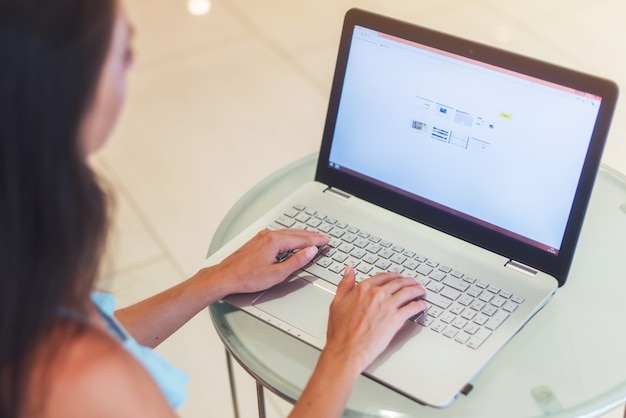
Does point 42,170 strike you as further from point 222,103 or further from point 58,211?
point 222,103

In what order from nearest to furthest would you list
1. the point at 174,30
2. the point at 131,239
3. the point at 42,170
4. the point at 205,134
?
the point at 42,170 → the point at 131,239 → the point at 205,134 → the point at 174,30

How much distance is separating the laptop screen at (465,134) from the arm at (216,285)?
179mm

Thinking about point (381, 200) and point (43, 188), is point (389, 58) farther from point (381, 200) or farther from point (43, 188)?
point (43, 188)

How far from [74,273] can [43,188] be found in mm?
97

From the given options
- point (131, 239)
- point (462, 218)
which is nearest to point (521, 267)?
point (462, 218)

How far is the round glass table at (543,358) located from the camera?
0.97 metres

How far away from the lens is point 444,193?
1149 millimetres

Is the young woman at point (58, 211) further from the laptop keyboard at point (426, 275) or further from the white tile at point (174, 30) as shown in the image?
the white tile at point (174, 30)

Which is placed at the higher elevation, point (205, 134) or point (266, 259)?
point (266, 259)

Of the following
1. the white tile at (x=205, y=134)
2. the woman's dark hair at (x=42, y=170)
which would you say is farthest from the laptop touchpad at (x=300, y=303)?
the white tile at (x=205, y=134)

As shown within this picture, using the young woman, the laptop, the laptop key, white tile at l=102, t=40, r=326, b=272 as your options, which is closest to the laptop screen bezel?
the laptop

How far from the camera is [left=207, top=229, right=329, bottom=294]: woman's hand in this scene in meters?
1.08

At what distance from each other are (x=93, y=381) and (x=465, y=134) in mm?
603

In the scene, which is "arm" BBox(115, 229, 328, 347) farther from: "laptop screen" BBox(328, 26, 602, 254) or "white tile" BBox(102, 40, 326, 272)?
"white tile" BBox(102, 40, 326, 272)
